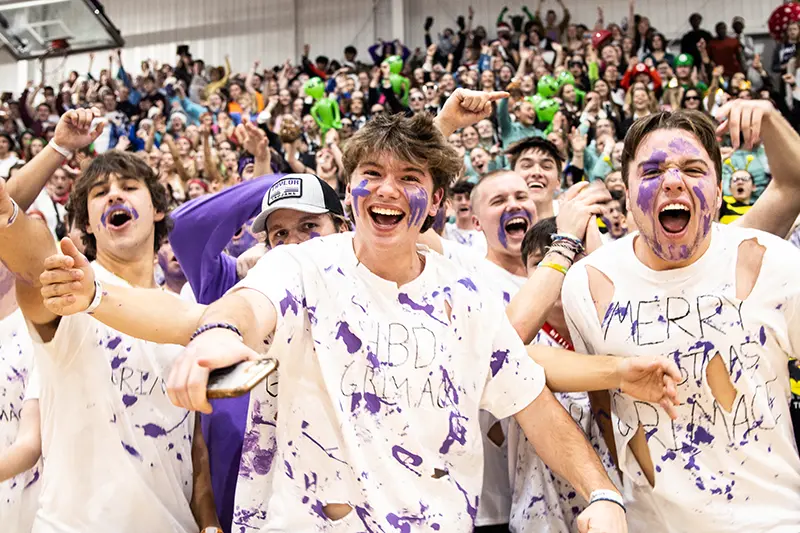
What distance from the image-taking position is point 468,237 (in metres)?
5.25

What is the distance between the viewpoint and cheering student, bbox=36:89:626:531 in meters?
2.00

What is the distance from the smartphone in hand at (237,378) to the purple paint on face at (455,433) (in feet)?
2.63

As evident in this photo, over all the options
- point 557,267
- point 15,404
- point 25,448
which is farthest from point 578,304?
point 15,404

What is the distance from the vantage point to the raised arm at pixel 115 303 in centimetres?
182

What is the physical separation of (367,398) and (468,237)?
331 centimetres

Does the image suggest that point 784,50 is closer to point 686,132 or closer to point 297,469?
point 686,132

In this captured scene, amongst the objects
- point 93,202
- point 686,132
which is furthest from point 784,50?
point 93,202

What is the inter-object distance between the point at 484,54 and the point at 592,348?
33.2 feet

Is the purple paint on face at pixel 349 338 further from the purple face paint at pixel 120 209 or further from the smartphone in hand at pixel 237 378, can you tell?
the purple face paint at pixel 120 209

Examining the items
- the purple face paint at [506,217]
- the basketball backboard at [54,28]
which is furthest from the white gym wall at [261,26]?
the purple face paint at [506,217]

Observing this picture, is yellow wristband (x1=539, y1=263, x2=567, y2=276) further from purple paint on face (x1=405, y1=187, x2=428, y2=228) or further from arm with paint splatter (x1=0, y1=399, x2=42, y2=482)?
arm with paint splatter (x1=0, y1=399, x2=42, y2=482)

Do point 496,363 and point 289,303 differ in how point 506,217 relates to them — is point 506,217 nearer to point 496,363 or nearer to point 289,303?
point 496,363

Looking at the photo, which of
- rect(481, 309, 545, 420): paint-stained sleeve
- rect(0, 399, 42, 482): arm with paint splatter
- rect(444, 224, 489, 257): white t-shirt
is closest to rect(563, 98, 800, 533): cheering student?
rect(481, 309, 545, 420): paint-stained sleeve

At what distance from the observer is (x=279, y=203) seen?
2910 millimetres
